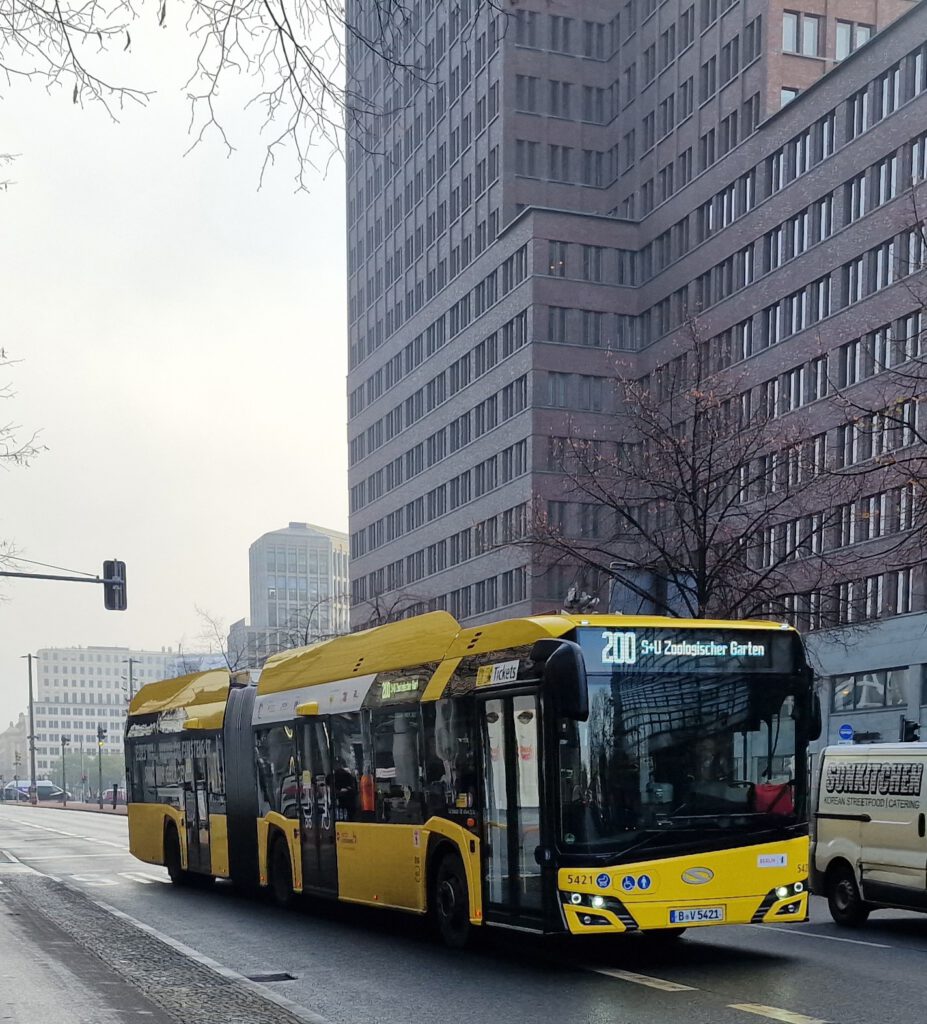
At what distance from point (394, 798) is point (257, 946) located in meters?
1.93

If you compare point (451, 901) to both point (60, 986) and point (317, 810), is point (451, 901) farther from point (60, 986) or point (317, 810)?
point (317, 810)

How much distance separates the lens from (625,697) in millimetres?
13266

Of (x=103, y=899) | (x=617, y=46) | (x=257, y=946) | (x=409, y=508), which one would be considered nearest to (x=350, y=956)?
(x=257, y=946)

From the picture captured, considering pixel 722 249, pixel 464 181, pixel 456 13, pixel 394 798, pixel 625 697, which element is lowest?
pixel 394 798

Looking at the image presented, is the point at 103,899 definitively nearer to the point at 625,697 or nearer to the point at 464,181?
the point at 625,697

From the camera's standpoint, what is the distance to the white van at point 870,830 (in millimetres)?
16938

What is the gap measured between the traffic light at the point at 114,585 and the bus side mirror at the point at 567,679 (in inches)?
761

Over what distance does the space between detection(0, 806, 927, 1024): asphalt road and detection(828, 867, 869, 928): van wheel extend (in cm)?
23

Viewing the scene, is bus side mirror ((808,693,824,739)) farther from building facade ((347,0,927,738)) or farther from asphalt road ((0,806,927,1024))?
building facade ((347,0,927,738))

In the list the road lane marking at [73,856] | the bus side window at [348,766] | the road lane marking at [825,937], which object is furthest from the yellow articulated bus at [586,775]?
the road lane marking at [73,856]

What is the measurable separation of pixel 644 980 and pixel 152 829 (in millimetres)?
14936

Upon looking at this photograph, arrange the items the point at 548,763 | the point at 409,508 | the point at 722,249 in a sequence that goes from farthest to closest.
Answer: the point at 409,508
the point at 722,249
the point at 548,763

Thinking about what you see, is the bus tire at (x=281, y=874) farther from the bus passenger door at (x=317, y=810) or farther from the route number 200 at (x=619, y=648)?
the route number 200 at (x=619, y=648)

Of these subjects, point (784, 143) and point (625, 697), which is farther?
point (784, 143)
